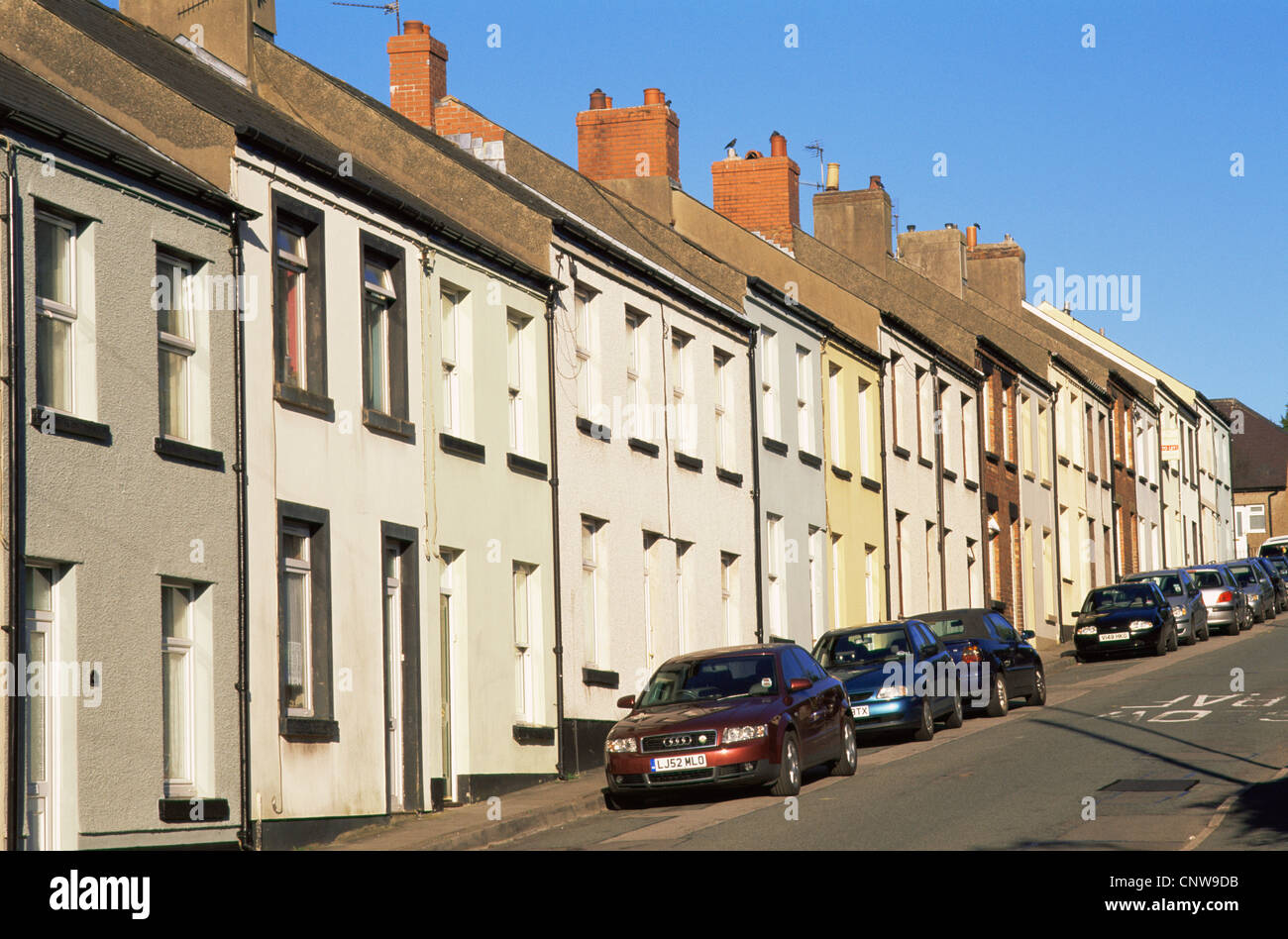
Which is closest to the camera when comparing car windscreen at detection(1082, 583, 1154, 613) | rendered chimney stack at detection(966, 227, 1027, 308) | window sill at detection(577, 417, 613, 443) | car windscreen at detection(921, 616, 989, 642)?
window sill at detection(577, 417, 613, 443)

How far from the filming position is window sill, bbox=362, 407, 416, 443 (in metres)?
18.8

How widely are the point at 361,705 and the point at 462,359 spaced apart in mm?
4929

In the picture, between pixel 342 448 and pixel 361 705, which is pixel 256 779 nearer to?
pixel 361 705

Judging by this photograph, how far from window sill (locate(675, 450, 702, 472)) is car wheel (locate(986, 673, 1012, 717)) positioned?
551 cm

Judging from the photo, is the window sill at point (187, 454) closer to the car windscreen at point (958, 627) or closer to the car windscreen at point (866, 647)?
the car windscreen at point (866, 647)

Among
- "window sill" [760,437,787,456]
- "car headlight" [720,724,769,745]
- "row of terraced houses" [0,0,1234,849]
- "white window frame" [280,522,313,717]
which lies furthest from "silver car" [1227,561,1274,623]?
"white window frame" [280,522,313,717]

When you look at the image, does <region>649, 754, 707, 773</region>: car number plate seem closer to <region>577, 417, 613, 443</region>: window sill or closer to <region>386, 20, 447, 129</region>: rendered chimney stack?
<region>577, 417, 613, 443</region>: window sill

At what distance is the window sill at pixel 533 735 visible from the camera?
2147 centimetres

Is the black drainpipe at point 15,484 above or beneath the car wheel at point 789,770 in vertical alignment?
above

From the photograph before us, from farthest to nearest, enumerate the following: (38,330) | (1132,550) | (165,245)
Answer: (1132,550), (165,245), (38,330)

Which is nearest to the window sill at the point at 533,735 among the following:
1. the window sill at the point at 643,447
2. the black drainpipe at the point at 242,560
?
the window sill at the point at 643,447

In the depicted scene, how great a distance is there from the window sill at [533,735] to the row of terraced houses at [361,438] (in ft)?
0.18
